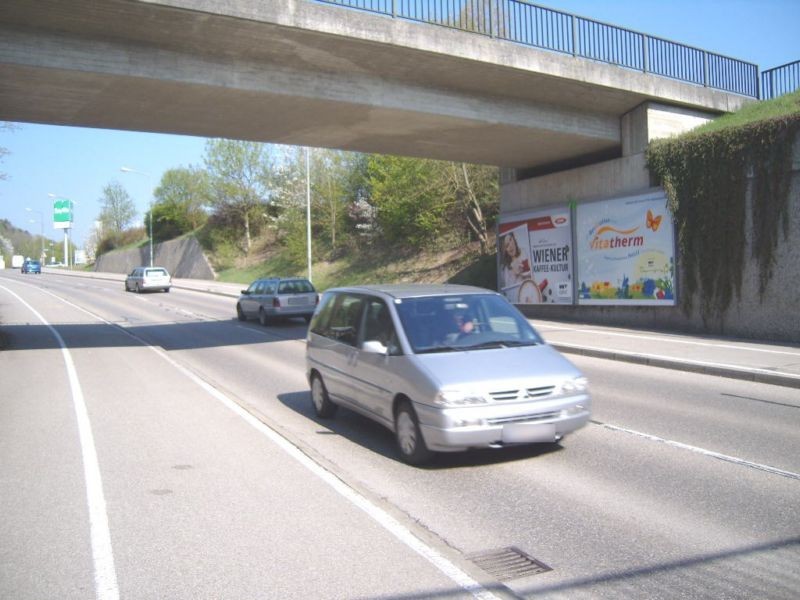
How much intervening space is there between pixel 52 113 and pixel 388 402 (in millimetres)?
12569

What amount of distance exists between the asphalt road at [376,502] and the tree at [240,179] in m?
45.1

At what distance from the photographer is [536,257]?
22.5 meters

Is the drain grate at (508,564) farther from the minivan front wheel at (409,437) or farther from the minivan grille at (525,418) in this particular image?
the minivan front wheel at (409,437)

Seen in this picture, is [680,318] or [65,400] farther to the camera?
[680,318]

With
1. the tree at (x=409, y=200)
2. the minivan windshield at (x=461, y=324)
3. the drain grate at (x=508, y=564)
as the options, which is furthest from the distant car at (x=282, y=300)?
the drain grate at (x=508, y=564)

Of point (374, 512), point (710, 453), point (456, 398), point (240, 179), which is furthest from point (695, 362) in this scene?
point (240, 179)

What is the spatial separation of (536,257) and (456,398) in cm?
1699

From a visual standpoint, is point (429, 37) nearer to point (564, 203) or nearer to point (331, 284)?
point (564, 203)

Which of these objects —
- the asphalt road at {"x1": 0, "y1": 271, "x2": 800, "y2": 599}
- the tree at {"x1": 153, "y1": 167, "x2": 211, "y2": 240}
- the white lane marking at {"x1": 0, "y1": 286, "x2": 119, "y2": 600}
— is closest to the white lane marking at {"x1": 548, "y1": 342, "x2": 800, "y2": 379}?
the asphalt road at {"x1": 0, "y1": 271, "x2": 800, "y2": 599}

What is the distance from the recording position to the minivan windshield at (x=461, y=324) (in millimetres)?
7004

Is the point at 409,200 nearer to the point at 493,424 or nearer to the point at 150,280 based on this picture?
the point at 150,280

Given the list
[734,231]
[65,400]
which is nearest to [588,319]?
[734,231]

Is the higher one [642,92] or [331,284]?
[642,92]

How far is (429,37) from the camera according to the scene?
14695mm
